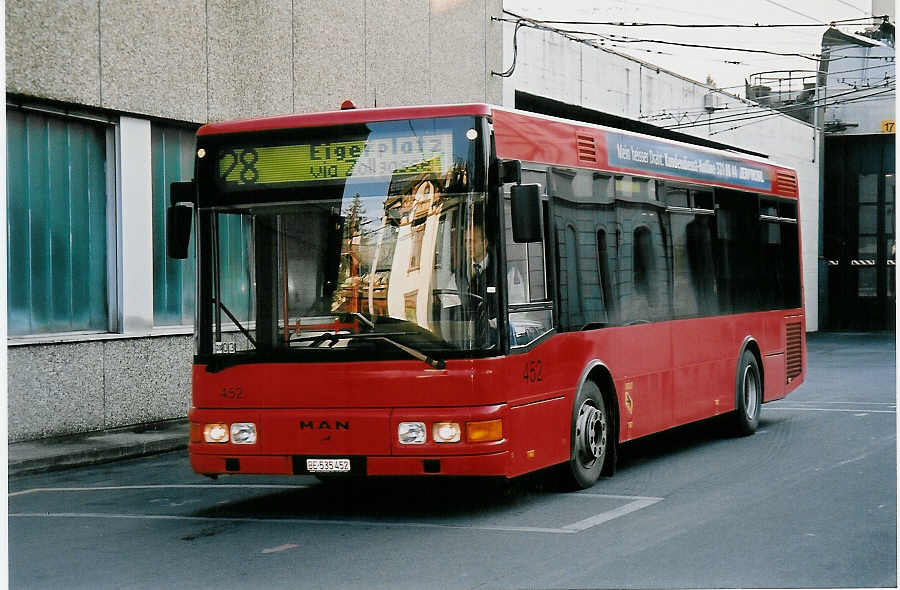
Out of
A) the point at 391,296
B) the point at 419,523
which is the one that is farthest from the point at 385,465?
the point at 391,296

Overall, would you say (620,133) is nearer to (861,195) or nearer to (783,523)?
(783,523)

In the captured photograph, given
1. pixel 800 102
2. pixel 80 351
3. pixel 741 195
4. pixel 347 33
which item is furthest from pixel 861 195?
pixel 80 351

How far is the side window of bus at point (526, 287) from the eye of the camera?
9148 mm

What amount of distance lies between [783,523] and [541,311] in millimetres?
2173

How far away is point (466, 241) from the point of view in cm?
894

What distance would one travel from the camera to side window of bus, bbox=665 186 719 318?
41.0 ft

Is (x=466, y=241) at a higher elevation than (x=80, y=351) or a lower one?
higher

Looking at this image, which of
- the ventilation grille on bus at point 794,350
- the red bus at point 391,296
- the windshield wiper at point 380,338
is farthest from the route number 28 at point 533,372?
the ventilation grille on bus at point 794,350

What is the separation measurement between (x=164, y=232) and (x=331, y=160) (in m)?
8.26

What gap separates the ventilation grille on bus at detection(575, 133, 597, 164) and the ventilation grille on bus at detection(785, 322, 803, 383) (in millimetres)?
5742

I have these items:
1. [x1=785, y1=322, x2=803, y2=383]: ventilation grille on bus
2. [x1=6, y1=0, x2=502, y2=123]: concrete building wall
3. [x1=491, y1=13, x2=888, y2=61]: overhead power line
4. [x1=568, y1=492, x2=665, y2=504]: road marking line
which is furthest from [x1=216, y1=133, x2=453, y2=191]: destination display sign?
[x1=491, y1=13, x2=888, y2=61]: overhead power line

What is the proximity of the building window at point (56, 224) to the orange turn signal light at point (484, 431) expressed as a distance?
293 inches

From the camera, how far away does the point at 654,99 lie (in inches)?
1243

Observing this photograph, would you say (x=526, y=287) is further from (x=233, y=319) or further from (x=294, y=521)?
(x=294, y=521)
